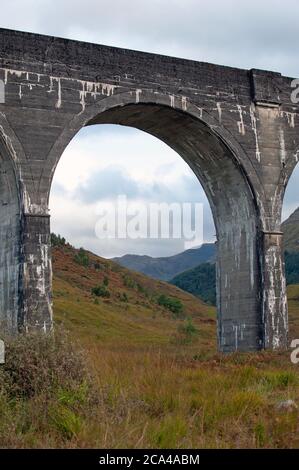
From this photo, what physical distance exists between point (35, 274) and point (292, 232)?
115 m

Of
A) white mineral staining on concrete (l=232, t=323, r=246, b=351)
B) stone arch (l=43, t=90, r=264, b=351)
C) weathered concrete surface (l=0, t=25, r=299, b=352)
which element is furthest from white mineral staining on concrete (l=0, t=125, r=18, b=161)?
white mineral staining on concrete (l=232, t=323, r=246, b=351)

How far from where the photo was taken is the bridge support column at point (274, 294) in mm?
18562

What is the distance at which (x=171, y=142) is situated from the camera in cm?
2016

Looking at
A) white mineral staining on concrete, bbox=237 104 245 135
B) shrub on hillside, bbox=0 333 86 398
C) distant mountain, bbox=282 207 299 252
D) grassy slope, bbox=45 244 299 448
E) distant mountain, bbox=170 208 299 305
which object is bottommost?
grassy slope, bbox=45 244 299 448

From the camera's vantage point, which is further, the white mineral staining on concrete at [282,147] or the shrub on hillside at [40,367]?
the white mineral staining on concrete at [282,147]

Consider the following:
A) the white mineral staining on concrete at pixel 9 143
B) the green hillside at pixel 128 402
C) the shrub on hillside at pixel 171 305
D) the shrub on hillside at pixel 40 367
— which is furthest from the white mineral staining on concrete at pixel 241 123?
the shrub on hillside at pixel 171 305

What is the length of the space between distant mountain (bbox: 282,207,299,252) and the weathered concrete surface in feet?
277

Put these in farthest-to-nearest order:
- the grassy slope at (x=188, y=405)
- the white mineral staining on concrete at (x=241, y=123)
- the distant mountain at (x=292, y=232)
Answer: the distant mountain at (x=292, y=232) < the white mineral staining on concrete at (x=241, y=123) < the grassy slope at (x=188, y=405)

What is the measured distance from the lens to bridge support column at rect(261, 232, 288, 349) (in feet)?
60.9

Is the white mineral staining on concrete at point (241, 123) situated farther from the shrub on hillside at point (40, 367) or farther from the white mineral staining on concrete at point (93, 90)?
the shrub on hillside at point (40, 367)

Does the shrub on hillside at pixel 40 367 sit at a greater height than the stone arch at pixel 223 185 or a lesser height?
lesser

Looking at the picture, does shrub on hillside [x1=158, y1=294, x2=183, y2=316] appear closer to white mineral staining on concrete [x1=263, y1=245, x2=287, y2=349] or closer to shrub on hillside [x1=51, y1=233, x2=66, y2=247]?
shrub on hillside [x1=51, y1=233, x2=66, y2=247]

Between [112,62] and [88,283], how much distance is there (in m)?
33.7

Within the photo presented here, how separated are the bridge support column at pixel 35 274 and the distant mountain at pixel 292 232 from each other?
89562 millimetres
